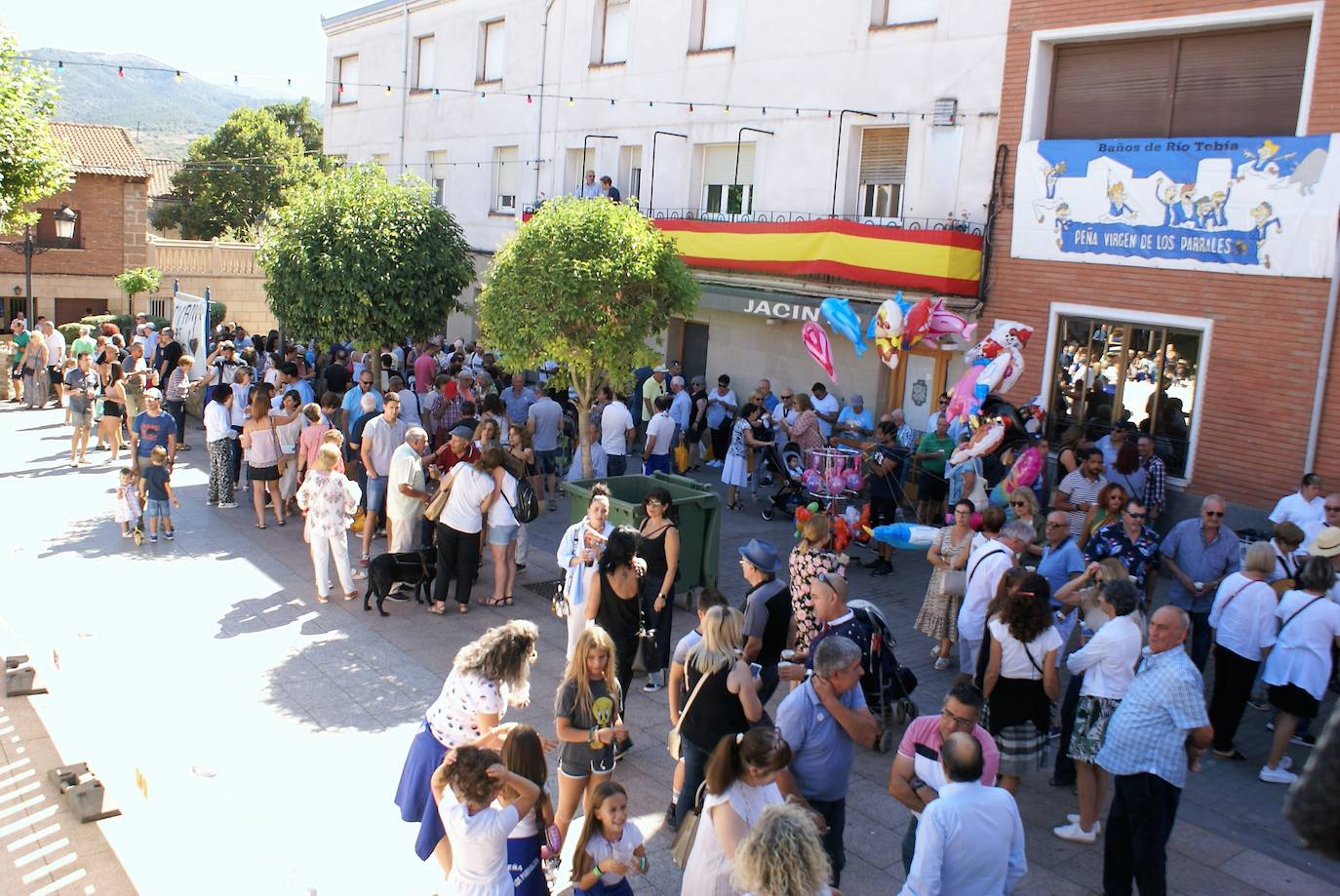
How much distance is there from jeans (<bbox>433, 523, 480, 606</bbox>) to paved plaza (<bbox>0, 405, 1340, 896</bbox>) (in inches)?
9.6

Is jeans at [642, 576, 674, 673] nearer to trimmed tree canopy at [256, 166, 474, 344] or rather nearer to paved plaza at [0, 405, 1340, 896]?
paved plaza at [0, 405, 1340, 896]

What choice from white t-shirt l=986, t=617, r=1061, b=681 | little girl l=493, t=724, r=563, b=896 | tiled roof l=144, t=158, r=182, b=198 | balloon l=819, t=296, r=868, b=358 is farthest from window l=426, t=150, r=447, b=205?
tiled roof l=144, t=158, r=182, b=198

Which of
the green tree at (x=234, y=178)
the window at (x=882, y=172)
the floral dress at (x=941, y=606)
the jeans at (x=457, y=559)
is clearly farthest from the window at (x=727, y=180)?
the green tree at (x=234, y=178)

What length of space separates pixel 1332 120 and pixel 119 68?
50.3ft

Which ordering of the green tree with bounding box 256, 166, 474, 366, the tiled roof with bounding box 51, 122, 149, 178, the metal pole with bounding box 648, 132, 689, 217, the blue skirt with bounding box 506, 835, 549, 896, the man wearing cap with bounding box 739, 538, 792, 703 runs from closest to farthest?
the blue skirt with bounding box 506, 835, 549, 896, the man wearing cap with bounding box 739, 538, 792, 703, the green tree with bounding box 256, 166, 474, 366, the metal pole with bounding box 648, 132, 689, 217, the tiled roof with bounding box 51, 122, 149, 178

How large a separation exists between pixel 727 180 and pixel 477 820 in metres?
16.0

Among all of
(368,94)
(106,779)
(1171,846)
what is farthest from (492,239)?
(1171,846)

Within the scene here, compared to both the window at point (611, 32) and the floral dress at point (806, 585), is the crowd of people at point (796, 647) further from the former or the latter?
the window at point (611, 32)

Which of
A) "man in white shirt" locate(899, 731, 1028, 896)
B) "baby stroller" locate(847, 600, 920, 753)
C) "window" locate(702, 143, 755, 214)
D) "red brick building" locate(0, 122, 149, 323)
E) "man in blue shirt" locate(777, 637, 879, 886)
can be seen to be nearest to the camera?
"man in white shirt" locate(899, 731, 1028, 896)

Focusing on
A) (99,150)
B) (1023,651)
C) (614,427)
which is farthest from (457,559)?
(99,150)

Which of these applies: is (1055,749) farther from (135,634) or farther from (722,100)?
(722,100)

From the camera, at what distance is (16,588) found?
10711mm

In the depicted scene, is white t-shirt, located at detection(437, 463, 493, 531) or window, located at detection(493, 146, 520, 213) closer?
white t-shirt, located at detection(437, 463, 493, 531)

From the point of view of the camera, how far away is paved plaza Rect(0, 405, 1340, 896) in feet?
20.3
